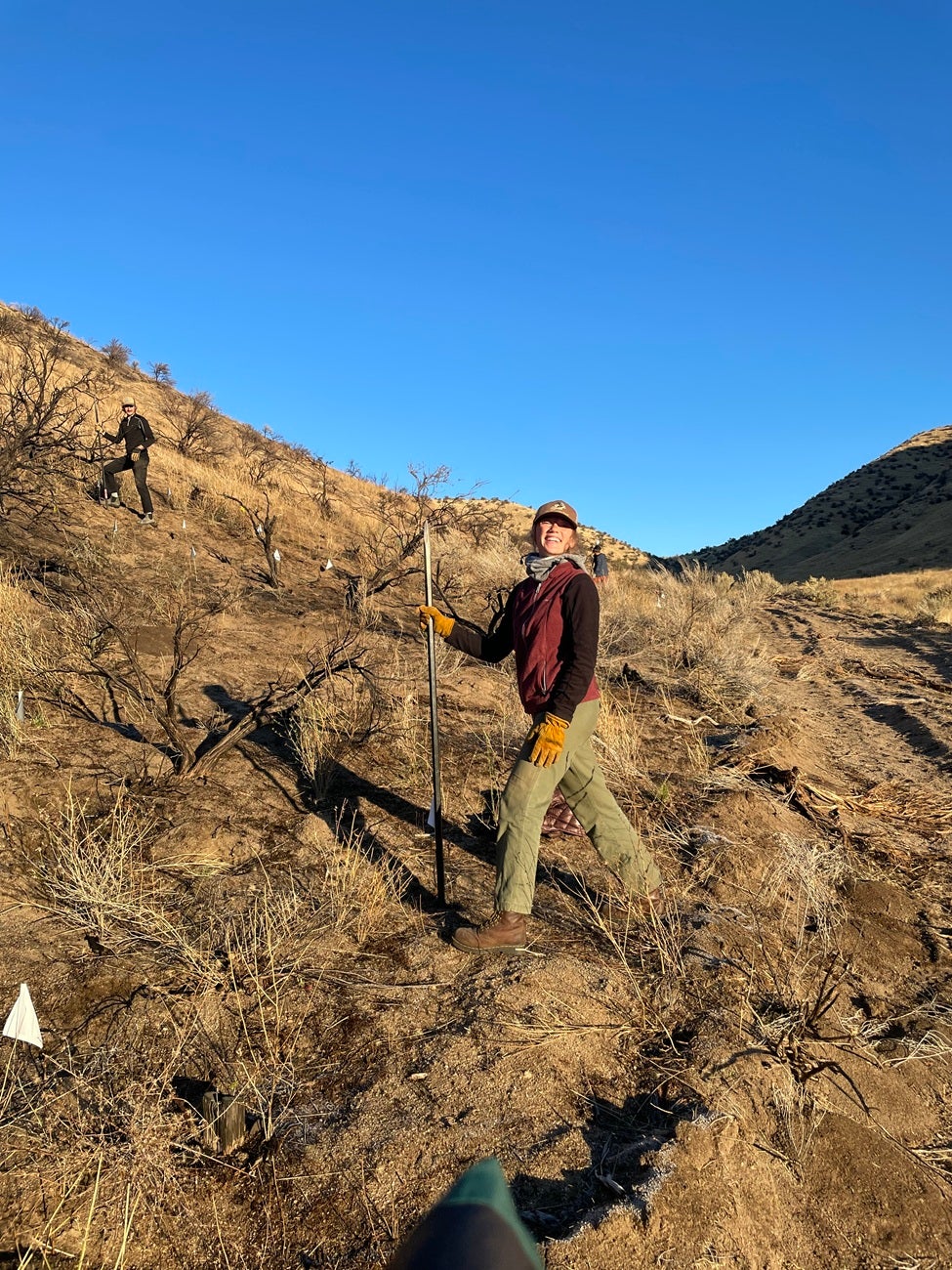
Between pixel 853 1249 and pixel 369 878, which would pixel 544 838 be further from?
pixel 853 1249

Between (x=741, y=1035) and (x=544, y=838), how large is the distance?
79.1 inches

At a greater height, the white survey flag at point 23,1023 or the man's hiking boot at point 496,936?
the man's hiking boot at point 496,936

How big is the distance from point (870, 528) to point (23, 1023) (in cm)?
5763

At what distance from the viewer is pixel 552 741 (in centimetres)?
320

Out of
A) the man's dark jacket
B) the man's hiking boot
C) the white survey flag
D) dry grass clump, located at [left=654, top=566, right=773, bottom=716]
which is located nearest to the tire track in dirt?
dry grass clump, located at [left=654, top=566, right=773, bottom=716]

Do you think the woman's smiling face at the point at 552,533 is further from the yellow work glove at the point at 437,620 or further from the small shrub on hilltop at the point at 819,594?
the small shrub on hilltop at the point at 819,594

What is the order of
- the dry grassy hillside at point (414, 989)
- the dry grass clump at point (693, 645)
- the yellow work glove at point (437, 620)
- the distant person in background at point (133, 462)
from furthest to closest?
1. the distant person in background at point (133, 462)
2. the dry grass clump at point (693, 645)
3. the yellow work glove at point (437, 620)
4. the dry grassy hillside at point (414, 989)

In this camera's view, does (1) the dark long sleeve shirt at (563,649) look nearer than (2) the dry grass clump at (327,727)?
Yes

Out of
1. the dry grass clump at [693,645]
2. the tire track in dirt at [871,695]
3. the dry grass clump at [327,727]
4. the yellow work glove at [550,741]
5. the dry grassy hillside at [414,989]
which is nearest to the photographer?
the dry grassy hillside at [414,989]

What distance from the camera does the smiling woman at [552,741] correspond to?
3.25m

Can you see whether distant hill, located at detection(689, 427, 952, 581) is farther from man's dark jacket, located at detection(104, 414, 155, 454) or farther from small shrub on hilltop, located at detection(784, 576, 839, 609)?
man's dark jacket, located at detection(104, 414, 155, 454)

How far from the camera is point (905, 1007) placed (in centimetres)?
310

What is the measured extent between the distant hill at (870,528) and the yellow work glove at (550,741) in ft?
115

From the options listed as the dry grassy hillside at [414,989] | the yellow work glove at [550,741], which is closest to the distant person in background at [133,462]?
the dry grassy hillside at [414,989]
